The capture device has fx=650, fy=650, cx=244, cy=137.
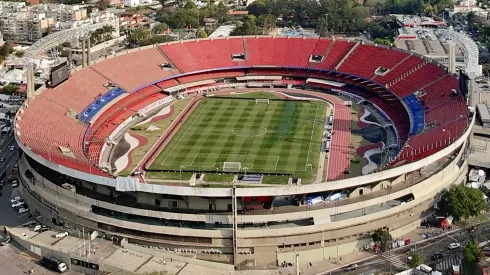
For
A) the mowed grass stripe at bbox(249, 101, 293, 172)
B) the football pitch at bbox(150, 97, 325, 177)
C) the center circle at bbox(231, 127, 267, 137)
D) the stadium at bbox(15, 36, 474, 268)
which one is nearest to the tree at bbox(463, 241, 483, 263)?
the stadium at bbox(15, 36, 474, 268)

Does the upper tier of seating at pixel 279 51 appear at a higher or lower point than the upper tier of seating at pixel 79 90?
higher

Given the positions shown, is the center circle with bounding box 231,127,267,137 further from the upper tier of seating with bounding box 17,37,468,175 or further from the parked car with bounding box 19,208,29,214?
the parked car with bounding box 19,208,29,214

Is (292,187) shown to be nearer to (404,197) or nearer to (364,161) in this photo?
(404,197)

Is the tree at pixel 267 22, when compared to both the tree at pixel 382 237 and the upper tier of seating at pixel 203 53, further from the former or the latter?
the tree at pixel 382 237

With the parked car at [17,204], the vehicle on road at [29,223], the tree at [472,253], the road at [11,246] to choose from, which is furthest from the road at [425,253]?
the parked car at [17,204]

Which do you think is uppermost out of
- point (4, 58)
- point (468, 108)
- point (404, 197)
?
point (468, 108)

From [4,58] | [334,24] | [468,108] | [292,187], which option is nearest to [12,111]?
[4,58]

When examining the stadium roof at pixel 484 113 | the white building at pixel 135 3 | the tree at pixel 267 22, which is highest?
the stadium roof at pixel 484 113
